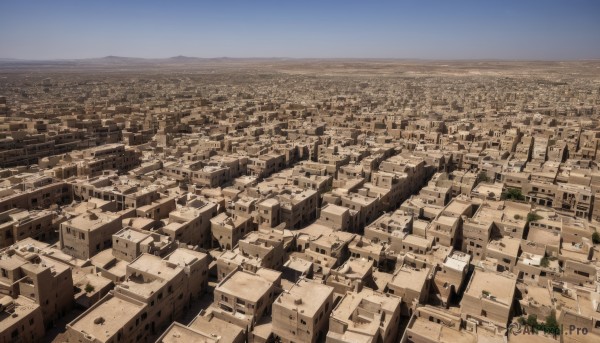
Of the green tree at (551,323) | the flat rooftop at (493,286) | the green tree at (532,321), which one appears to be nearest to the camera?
the green tree at (551,323)

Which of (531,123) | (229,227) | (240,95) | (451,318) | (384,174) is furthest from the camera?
(240,95)

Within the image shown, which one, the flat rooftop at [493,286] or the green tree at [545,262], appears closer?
the flat rooftop at [493,286]

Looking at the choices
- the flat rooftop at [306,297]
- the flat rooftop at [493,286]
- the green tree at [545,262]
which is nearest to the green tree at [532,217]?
the green tree at [545,262]

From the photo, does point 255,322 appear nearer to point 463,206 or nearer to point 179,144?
point 463,206

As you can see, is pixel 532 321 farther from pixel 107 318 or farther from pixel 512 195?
pixel 512 195

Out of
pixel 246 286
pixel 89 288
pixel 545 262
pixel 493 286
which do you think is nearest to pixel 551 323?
pixel 493 286

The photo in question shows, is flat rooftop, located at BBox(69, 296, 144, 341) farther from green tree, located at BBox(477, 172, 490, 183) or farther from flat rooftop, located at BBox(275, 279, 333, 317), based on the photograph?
green tree, located at BBox(477, 172, 490, 183)

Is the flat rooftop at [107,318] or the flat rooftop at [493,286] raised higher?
the flat rooftop at [107,318]

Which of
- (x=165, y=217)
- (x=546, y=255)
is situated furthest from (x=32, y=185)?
(x=546, y=255)

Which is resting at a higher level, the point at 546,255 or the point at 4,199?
the point at 4,199

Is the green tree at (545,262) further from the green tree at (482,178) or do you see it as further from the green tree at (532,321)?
the green tree at (482,178)

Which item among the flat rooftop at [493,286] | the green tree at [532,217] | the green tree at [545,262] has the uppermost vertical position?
the green tree at [532,217]
